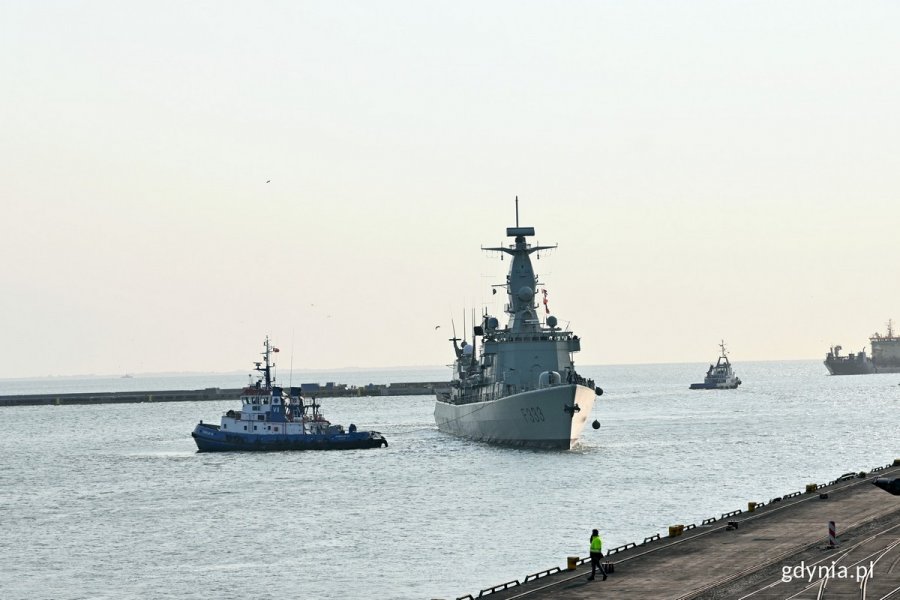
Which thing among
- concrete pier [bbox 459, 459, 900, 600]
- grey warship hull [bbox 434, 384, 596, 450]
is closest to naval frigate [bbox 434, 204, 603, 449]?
grey warship hull [bbox 434, 384, 596, 450]

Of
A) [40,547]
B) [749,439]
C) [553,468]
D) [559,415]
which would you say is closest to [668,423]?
[749,439]

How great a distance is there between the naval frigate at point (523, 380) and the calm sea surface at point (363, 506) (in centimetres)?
229

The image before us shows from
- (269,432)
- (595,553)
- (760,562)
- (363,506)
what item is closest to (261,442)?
(269,432)

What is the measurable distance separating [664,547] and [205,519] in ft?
101

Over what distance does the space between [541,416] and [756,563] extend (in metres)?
58.0

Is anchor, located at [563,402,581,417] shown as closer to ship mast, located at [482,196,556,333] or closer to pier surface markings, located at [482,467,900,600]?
ship mast, located at [482,196,556,333]

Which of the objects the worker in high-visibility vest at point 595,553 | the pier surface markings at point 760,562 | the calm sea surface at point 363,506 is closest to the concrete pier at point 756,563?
the pier surface markings at point 760,562

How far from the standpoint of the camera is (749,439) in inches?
4833

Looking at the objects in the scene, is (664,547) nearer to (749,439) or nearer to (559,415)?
(559,415)

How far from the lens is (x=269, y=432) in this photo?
113562 mm

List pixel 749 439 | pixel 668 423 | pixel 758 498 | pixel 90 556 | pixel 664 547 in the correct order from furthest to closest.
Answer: pixel 668 423
pixel 749 439
pixel 758 498
pixel 90 556
pixel 664 547

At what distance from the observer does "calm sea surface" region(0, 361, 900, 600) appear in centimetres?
5119

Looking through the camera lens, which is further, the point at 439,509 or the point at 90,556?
the point at 439,509

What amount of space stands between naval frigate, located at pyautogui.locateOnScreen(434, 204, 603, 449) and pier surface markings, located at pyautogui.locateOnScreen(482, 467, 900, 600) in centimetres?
4436
